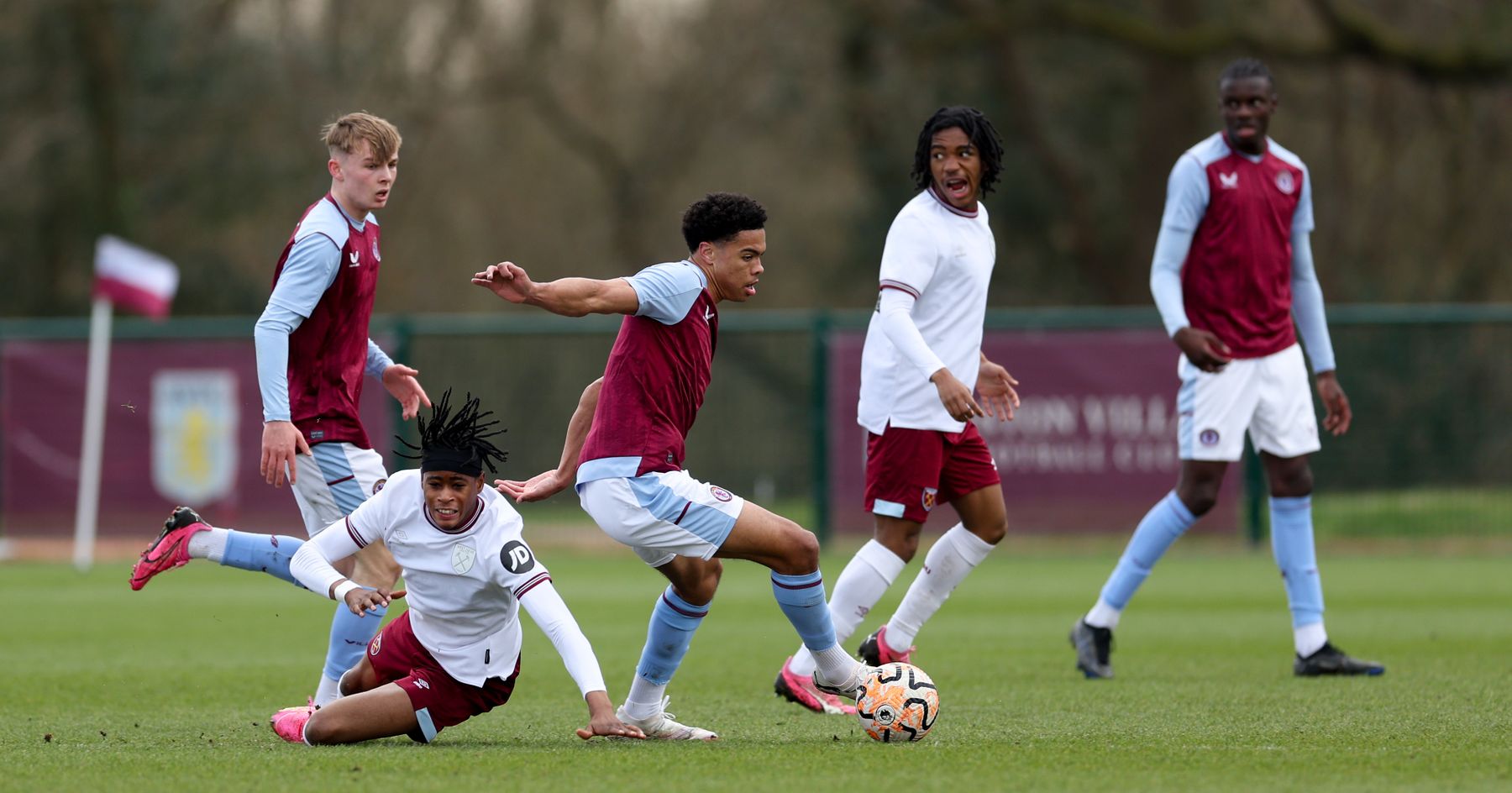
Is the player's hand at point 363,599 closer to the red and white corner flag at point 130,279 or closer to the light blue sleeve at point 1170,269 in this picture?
the light blue sleeve at point 1170,269

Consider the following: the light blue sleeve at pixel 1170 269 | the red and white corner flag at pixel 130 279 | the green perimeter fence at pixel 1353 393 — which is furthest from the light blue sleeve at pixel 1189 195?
the red and white corner flag at pixel 130 279

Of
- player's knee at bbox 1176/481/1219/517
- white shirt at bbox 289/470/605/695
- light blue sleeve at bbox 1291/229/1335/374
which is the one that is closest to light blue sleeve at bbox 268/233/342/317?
white shirt at bbox 289/470/605/695

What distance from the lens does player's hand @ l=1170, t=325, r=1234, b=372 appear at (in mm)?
8289

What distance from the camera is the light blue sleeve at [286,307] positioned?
6465 millimetres

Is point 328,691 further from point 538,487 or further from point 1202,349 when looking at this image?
point 1202,349

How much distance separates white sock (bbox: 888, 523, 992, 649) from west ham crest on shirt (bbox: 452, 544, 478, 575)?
2.28m

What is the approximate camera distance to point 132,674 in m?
8.80

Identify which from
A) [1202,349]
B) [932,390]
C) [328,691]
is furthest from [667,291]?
[1202,349]

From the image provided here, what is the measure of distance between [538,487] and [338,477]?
911mm

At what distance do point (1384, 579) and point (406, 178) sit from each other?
2202 centimetres

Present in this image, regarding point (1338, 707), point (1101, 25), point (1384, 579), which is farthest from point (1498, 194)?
point (1338, 707)

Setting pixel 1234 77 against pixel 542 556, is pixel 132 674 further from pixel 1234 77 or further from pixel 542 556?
pixel 542 556

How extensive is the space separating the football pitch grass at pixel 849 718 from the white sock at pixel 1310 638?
22 cm

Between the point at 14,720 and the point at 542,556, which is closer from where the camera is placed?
the point at 14,720
